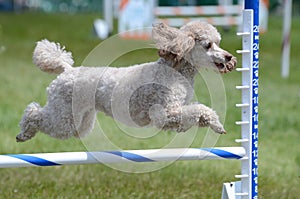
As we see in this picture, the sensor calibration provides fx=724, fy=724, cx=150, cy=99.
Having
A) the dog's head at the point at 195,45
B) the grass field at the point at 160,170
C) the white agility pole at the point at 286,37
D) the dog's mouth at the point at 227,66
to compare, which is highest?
the dog's head at the point at 195,45

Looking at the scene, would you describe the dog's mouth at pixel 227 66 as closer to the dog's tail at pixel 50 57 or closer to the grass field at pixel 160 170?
the grass field at pixel 160 170

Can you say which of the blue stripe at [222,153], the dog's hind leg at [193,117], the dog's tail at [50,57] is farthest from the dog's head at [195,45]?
the dog's tail at [50,57]

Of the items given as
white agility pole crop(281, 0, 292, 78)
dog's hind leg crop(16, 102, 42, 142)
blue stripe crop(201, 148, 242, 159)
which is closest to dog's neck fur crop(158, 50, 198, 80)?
blue stripe crop(201, 148, 242, 159)

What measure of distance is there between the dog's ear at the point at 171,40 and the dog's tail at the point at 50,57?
560mm

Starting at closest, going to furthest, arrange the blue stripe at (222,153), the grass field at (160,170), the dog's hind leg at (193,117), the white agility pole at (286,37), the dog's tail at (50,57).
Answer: the dog's hind leg at (193,117), the blue stripe at (222,153), the dog's tail at (50,57), the grass field at (160,170), the white agility pole at (286,37)

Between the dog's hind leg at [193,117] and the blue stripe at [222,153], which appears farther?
the blue stripe at [222,153]

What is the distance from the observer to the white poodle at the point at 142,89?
3.55 meters

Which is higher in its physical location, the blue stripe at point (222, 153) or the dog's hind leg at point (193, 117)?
the dog's hind leg at point (193, 117)

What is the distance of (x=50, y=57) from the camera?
3814mm

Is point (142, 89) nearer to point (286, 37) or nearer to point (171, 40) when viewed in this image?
point (171, 40)

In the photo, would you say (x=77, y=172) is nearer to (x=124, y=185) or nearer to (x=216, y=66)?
(x=124, y=185)

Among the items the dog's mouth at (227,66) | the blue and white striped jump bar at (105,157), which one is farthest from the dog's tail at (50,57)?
the dog's mouth at (227,66)

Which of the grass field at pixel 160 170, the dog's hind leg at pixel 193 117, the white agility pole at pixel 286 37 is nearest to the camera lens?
the dog's hind leg at pixel 193 117

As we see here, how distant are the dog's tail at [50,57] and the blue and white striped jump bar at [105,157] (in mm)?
513
